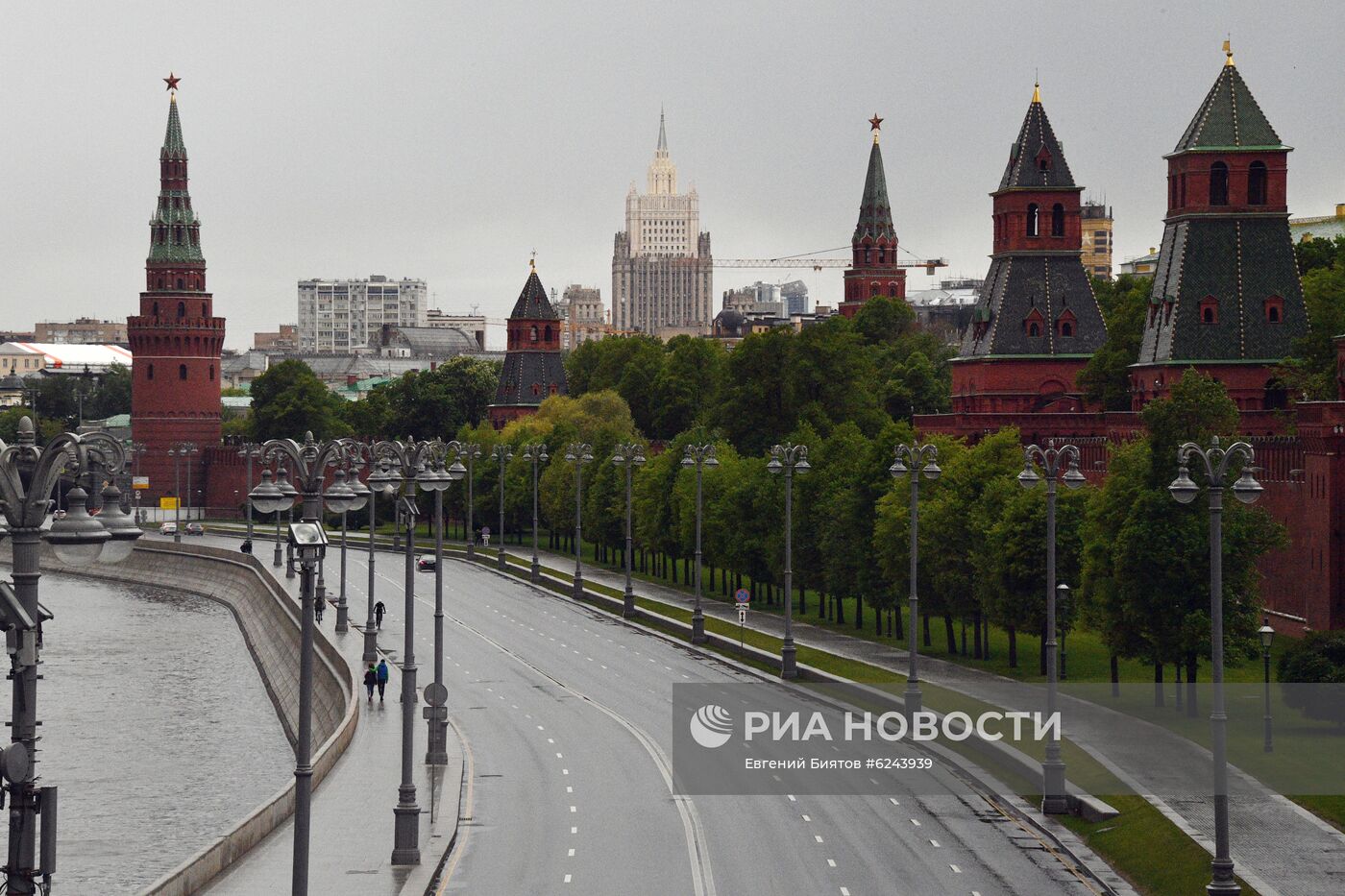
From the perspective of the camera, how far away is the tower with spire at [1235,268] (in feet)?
280

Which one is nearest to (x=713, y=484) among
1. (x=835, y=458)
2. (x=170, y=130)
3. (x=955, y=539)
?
(x=835, y=458)

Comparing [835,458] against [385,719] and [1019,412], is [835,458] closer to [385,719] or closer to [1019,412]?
[1019,412]

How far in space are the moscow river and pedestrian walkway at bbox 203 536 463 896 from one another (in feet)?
12.3

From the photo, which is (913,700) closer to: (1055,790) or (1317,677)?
(1317,677)

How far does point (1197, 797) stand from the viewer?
4275cm

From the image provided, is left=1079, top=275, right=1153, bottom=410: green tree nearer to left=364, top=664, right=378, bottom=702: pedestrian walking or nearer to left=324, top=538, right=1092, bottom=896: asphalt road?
left=324, top=538, right=1092, bottom=896: asphalt road

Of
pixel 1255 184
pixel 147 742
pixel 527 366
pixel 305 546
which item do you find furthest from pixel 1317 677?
pixel 527 366

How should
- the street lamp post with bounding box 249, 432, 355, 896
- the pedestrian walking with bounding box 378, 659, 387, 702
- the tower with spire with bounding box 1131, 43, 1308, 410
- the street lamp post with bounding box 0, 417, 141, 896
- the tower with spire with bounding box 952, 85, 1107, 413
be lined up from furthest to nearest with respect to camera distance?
1. the tower with spire with bounding box 952, 85, 1107, 413
2. the tower with spire with bounding box 1131, 43, 1308, 410
3. the pedestrian walking with bounding box 378, 659, 387, 702
4. the street lamp post with bounding box 249, 432, 355, 896
5. the street lamp post with bounding box 0, 417, 141, 896

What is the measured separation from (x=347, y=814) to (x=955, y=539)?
100 feet

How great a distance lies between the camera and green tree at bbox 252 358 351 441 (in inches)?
7544

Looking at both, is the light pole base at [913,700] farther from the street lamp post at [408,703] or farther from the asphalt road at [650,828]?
the street lamp post at [408,703]

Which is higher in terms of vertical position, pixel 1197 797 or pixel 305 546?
pixel 305 546

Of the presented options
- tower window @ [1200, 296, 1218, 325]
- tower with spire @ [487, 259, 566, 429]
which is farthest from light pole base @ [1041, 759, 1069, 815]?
tower with spire @ [487, 259, 566, 429]

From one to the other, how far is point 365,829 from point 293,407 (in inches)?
5978
